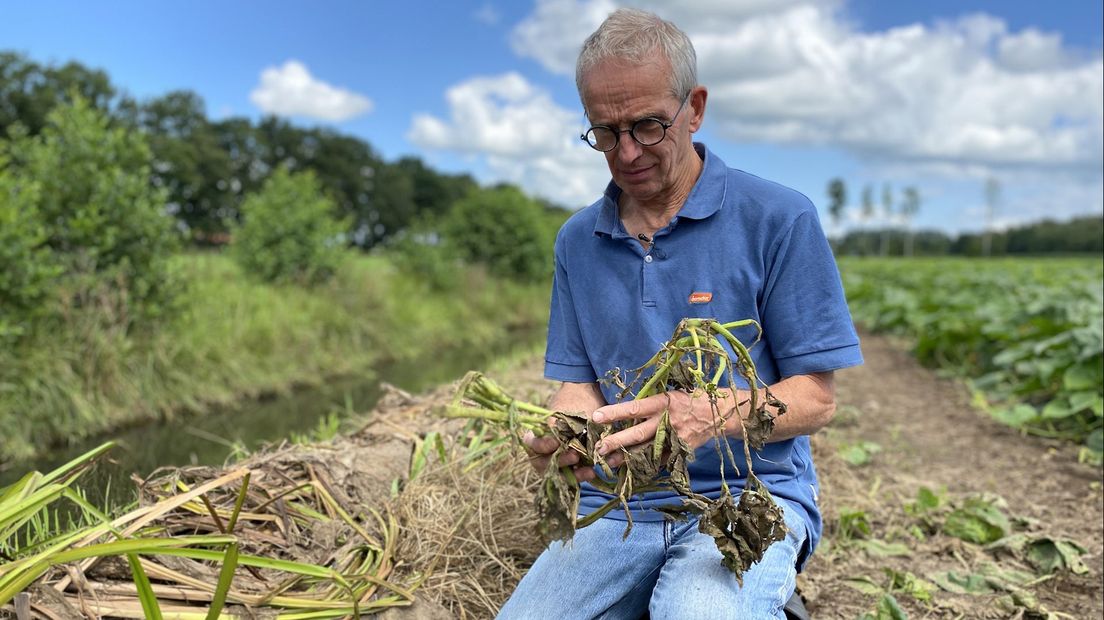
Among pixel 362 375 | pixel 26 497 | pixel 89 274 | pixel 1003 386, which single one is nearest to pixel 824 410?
pixel 26 497

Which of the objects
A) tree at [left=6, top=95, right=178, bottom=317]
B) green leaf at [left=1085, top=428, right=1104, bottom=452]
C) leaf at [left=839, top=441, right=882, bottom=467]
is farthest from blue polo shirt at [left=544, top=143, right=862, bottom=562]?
tree at [left=6, top=95, right=178, bottom=317]

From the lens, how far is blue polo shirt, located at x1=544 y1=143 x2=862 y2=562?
197 centimetres

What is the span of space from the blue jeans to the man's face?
911mm

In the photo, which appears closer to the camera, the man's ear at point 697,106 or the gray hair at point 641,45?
the gray hair at point 641,45

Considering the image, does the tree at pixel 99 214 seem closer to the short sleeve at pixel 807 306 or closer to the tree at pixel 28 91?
the short sleeve at pixel 807 306

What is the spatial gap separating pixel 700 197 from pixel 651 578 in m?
1.03

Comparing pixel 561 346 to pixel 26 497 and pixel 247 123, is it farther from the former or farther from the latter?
pixel 247 123

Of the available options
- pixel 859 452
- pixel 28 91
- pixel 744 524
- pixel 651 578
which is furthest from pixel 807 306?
pixel 28 91

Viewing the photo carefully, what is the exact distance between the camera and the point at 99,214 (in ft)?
24.5

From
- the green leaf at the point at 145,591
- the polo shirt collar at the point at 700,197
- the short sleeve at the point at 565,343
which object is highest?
the polo shirt collar at the point at 700,197

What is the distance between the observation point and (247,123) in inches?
2119

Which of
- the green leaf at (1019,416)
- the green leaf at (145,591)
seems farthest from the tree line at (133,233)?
the green leaf at (1019,416)

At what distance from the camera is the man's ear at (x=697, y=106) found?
2072 mm

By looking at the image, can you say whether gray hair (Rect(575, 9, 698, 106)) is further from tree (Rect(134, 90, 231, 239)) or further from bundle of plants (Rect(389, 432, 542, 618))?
tree (Rect(134, 90, 231, 239))
